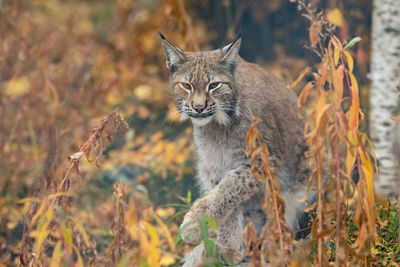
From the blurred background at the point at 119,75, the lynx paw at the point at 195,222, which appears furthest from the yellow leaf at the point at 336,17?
the lynx paw at the point at 195,222

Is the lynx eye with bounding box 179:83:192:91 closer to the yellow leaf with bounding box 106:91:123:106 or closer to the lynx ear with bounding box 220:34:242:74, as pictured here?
the lynx ear with bounding box 220:34:242:74

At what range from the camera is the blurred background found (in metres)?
5.67

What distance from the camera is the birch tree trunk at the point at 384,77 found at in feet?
14.3

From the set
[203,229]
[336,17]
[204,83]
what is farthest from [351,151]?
[336,17]

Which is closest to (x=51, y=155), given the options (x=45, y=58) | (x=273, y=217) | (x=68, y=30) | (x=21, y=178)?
(x=273, y=217)

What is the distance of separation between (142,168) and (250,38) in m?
2.78

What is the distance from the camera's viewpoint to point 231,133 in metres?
3.65

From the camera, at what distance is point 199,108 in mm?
3305

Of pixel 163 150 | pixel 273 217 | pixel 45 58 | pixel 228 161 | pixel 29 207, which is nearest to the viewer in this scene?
pixel 273 217

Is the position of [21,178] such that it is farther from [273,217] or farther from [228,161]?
[273,217]

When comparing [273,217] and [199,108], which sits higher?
[199,108]

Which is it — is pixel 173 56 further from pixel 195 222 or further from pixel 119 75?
pixel 119 75

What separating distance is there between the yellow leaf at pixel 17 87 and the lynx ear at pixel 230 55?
3.83 m

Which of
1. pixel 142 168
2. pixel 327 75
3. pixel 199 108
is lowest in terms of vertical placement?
pixel 142 168
